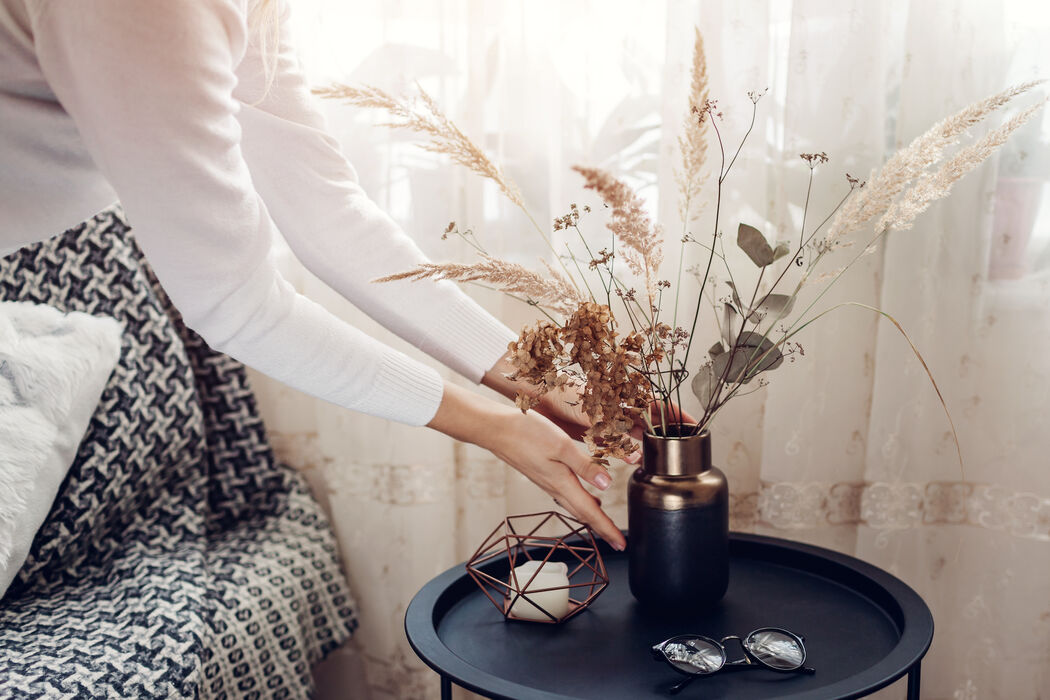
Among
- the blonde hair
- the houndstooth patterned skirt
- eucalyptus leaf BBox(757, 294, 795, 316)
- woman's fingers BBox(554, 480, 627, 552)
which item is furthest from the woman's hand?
the houndstooth patterned skirt

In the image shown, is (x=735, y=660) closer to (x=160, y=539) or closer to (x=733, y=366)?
(x=733, y=366)

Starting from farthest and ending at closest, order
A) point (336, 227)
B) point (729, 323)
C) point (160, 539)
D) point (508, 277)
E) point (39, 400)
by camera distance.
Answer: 1. point (160, 539)
2. point (39, 400)
3. point (336, 227)
4. point (729, 323)
5. point (508, 277)

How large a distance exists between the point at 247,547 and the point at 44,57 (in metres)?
0.95

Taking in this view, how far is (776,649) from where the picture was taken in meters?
0.87

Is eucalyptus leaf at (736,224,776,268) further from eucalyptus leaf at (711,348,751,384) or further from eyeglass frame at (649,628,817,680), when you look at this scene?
eyeglass frame at (649,628,817,680)

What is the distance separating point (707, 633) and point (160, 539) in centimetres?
90

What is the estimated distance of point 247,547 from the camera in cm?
146

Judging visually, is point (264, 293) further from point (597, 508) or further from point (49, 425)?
point (49, 425)

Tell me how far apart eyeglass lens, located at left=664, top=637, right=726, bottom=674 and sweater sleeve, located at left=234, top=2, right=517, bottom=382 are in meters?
0.42

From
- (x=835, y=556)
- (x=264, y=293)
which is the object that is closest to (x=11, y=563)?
(x=264, y=293)

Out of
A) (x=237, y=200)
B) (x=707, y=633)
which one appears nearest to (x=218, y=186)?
(x=237, y=200)

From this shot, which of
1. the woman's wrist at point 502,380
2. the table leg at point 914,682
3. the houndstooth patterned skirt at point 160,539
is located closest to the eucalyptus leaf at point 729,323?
the woman's wrist at point 502,380

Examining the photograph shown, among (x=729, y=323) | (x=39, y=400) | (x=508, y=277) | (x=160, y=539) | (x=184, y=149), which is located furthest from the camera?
(x=160, y=539)

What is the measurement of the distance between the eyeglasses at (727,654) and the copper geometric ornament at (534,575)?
0.14 m
